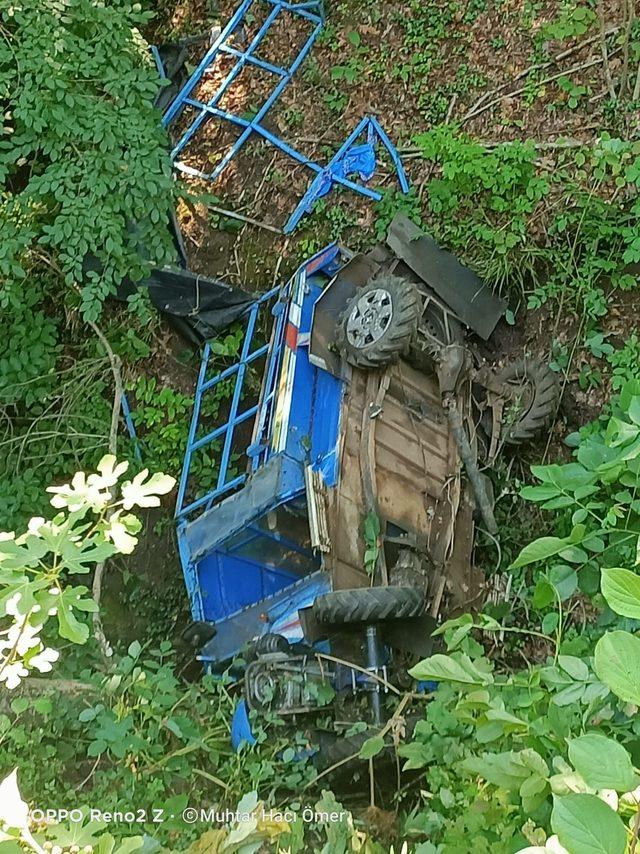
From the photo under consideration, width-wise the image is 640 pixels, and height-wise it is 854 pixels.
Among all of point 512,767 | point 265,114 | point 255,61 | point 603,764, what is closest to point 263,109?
point 265,114

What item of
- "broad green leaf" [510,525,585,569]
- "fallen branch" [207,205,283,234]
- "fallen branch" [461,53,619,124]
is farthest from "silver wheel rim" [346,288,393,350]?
"broad green leaf" [510,525,585,569]

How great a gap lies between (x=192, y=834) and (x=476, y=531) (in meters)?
3.08

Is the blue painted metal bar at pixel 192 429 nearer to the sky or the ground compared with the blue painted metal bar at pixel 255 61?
nearer to the ground

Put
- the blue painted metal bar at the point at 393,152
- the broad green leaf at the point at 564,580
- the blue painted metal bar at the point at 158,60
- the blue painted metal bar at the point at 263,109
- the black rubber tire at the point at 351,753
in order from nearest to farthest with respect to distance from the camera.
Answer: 1. the broad green leaf at the point at 564,580
2. the black rubber tire at the point at 351,753
3. the blue painted metal bar at the point at 393,152
4. the blue painted metal bar at the point at 158,60
5. the blue painted metal bar at the point at 263,109

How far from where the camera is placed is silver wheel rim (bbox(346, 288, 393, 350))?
4496mm

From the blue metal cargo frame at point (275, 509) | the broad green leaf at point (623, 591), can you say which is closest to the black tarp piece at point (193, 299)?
the blue metal cargo frame at point (275, 509)

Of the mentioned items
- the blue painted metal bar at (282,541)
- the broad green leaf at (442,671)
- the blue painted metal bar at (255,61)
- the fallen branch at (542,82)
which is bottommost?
the blue painted metal bar at (282,541)

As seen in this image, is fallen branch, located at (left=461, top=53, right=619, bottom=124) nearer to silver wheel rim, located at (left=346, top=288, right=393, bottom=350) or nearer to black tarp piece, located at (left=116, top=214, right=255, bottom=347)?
silver wheel rim, located at (left=346, top=288, right=393, bottom=350)

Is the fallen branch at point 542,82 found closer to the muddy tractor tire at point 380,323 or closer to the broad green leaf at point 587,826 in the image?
the muddy tractor tire at point 380,323

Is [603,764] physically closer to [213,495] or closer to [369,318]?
[369,318]

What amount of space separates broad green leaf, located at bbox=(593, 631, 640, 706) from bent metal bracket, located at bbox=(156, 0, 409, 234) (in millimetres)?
5262

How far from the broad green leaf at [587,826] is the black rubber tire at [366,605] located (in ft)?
9.96

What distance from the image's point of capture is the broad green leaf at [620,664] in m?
0.83

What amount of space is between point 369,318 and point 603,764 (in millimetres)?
3860
